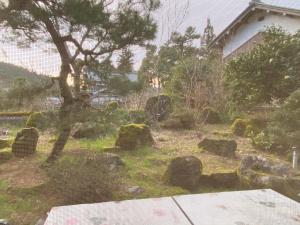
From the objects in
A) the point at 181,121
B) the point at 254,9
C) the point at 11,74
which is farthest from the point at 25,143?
the point at 254,9

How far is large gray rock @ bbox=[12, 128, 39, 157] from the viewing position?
3.88 metres

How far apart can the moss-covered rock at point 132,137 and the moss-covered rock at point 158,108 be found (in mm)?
1729

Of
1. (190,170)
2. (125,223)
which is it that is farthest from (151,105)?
(125,223)

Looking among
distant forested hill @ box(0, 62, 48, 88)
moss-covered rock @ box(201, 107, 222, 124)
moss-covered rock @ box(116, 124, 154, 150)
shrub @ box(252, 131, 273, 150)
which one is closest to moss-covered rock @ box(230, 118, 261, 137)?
shrub @ box(252, 131, 273, 150)

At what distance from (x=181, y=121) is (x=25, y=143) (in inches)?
121

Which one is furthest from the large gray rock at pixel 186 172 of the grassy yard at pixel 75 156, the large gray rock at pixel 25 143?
the large gray rock at pixel 25 143

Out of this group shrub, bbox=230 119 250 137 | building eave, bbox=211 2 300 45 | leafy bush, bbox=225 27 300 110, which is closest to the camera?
A: leafy bush, bbox=225 27 300 110

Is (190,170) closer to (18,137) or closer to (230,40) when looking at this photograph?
(18,137)

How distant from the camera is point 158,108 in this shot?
6574mm

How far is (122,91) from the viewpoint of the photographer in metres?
3.23

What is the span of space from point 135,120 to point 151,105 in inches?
29.2

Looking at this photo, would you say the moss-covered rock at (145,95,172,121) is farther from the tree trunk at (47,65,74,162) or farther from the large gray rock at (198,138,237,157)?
the tree trunk at (47,65,74,162)

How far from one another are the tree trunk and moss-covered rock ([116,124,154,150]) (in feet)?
3.71

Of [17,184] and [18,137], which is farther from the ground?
[18,137]
